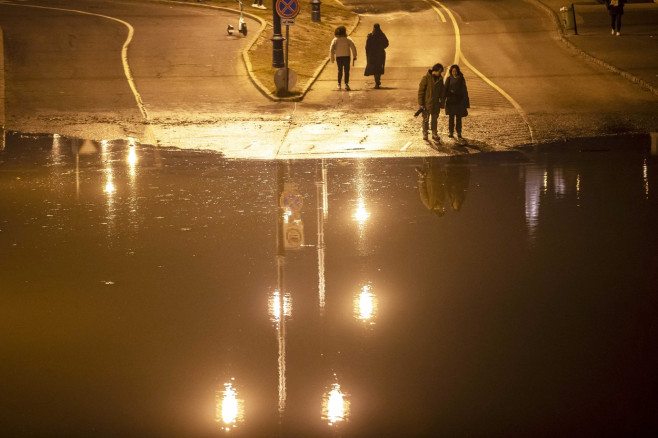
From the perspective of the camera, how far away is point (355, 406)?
7152mm

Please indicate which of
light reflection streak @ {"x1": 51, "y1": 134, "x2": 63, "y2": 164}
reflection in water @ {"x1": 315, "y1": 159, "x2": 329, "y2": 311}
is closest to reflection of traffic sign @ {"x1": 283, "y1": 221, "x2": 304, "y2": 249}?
reflection in water @ {"x1": 315, "y1": 159, "x2": 329, "y2": 311}

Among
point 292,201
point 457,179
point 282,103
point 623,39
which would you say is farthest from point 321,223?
point 623,39

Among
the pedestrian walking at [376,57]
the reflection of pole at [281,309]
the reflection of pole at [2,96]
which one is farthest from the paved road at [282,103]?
the reflection of pole at [281,309]

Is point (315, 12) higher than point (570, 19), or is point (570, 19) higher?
point (315, 12)

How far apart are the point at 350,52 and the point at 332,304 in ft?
63.3

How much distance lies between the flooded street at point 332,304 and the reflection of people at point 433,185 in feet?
0.24

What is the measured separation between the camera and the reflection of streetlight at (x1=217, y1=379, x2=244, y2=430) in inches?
271

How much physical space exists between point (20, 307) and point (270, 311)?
2381 millimetres

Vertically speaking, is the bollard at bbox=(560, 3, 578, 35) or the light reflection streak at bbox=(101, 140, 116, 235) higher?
the bollard at bbox=(560, 3, 578, 35)

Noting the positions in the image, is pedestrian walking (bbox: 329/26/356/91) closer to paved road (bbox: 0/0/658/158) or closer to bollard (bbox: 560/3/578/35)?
paved road (bbox: 0/0/658/158)

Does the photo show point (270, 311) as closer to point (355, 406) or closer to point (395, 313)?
point (395, 313)

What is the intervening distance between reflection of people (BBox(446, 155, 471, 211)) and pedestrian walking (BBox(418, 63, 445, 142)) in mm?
2139

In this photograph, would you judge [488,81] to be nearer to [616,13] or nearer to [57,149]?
[616,13]

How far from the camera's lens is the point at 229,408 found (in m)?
7.14
